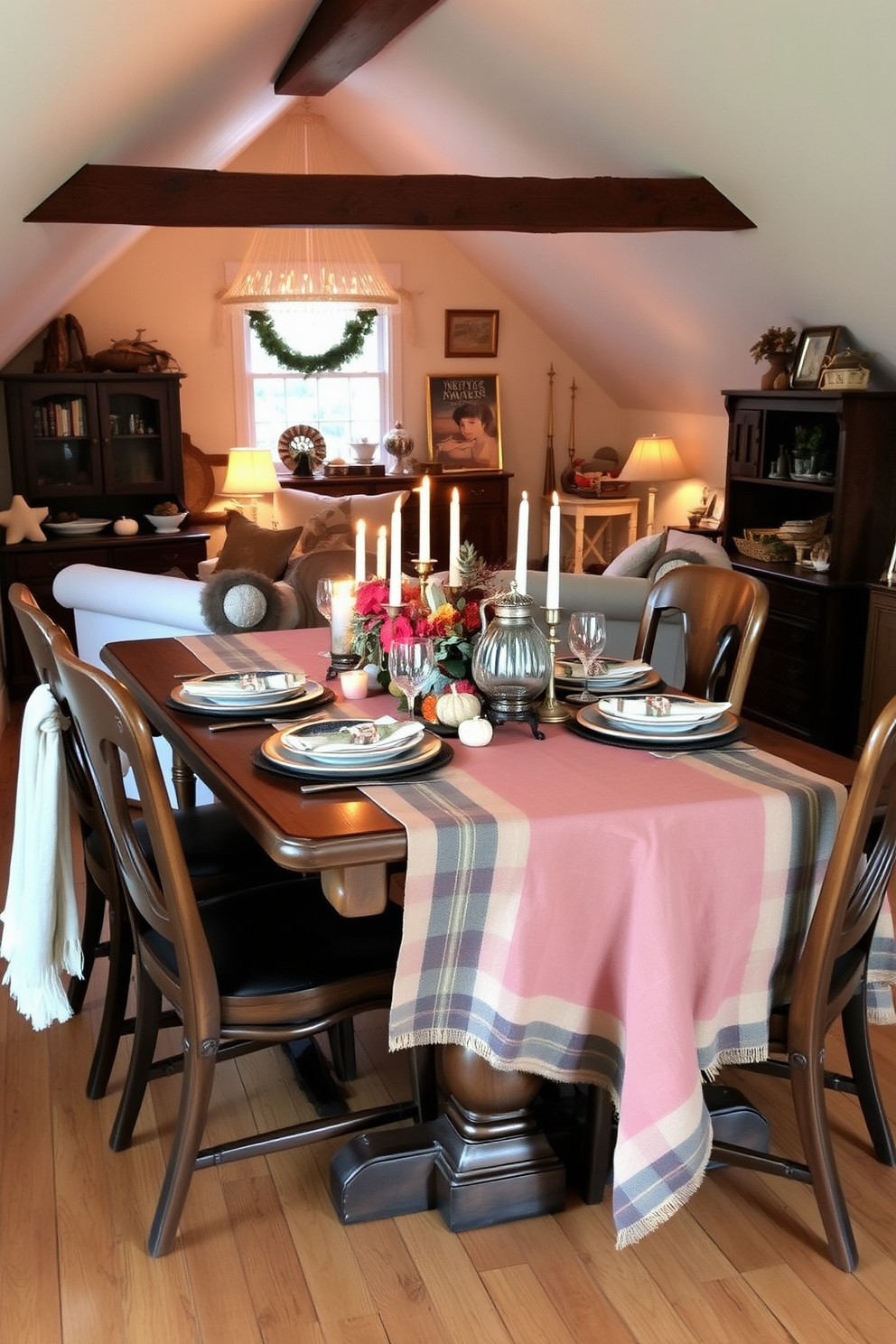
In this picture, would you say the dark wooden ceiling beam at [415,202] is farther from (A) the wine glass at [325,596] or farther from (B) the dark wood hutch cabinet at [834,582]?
(A) the wine glass at [325,596]

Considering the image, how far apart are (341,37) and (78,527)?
296cm

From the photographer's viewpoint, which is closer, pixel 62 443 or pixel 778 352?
pixel 778 352

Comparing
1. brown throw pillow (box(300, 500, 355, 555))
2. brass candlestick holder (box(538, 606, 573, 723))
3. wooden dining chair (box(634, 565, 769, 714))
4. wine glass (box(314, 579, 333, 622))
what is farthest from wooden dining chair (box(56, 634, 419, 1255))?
brown throw pillow (box(300, 500, 355, 555))

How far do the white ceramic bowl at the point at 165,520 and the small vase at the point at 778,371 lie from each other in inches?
124

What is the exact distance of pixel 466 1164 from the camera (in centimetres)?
221

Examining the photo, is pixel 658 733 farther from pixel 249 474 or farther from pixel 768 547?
pixel 249 474

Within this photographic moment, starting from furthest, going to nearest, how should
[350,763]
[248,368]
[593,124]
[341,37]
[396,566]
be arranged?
[248,368] → [593,124] → [341,37] → [396,566] → [350,763]

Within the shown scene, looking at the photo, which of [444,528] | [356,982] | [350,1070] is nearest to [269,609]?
[350,1070]

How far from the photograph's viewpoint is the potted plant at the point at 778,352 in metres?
5.75

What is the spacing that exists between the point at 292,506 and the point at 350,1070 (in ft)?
15.8

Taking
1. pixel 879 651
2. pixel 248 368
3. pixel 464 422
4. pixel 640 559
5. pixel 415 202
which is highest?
pixel 415 202

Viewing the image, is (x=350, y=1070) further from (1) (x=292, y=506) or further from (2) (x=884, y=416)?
(1) (x=292, y=506)

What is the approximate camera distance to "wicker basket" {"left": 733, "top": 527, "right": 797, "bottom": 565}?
587cm

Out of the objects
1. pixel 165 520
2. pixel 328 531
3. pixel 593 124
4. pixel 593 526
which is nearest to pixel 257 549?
pixel 328 531
